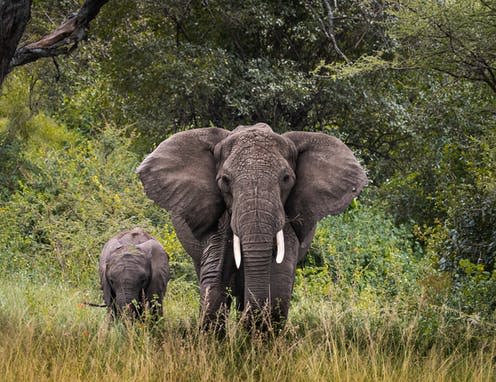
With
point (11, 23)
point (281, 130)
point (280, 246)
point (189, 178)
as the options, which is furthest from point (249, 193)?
point (281, 130)

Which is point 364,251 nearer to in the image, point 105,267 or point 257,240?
point 105,267

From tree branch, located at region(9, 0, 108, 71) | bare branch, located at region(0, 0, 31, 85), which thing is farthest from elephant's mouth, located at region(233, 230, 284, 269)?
tree branch, located at region(9, 0, 108, 71)

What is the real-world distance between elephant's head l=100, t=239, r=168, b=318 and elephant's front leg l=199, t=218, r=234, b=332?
5.32ft

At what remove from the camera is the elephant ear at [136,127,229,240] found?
9664mm

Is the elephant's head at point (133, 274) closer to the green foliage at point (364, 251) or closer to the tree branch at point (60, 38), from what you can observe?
the tree branch at point (60, 38)

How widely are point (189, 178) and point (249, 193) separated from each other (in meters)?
0.95

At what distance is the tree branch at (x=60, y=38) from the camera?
10608mm

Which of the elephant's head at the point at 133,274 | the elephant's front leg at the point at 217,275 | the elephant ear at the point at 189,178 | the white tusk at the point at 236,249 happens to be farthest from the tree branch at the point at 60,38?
the white tusk at the point at 236,249

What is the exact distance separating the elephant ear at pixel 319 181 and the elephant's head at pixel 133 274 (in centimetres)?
227

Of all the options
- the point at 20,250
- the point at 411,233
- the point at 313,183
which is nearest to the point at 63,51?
the point at 313,183

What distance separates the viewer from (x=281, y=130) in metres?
19.8

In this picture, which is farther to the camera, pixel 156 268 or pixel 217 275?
pixel 156 268

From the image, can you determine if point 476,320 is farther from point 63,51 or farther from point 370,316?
point 63,51

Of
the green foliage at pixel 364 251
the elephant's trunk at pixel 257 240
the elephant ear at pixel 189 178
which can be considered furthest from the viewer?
the green foliage at pixel 364 251
